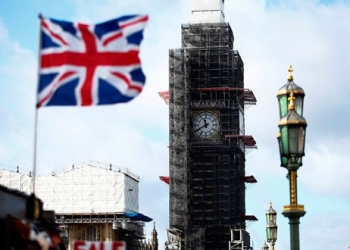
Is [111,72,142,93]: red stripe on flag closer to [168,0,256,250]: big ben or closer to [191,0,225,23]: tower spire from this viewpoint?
[168,0,256,250]: big ben

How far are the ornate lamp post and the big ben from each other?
122 meters

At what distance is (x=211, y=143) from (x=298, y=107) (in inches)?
5042

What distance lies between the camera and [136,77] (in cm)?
2233

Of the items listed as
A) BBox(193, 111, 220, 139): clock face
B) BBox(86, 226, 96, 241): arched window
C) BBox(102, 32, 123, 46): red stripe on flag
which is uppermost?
BBox(193, 111, 220, 139): clock face

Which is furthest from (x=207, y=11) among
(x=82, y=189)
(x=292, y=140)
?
(x=292, y=140)

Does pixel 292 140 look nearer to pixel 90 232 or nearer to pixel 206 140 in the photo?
pixel 206 140

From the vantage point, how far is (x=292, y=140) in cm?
2542

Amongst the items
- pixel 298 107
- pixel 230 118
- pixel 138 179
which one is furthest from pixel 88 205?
pixel 298 107

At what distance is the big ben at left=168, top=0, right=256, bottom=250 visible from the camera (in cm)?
15050

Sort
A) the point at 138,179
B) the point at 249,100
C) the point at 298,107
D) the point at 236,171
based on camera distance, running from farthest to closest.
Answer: the point at 138,179, the point at 249,100, the point at 236,171, the point at 298,107

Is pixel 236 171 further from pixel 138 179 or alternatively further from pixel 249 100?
pixel 138 179

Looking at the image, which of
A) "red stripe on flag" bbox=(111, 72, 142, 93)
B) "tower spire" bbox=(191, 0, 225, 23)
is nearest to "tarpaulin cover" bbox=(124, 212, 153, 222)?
"tower spire" bbox=(191, 0, 225, 23)

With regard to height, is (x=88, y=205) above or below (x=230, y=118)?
below

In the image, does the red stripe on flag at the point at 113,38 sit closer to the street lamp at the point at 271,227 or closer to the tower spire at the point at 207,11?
the street lamp at the point at 271,227
